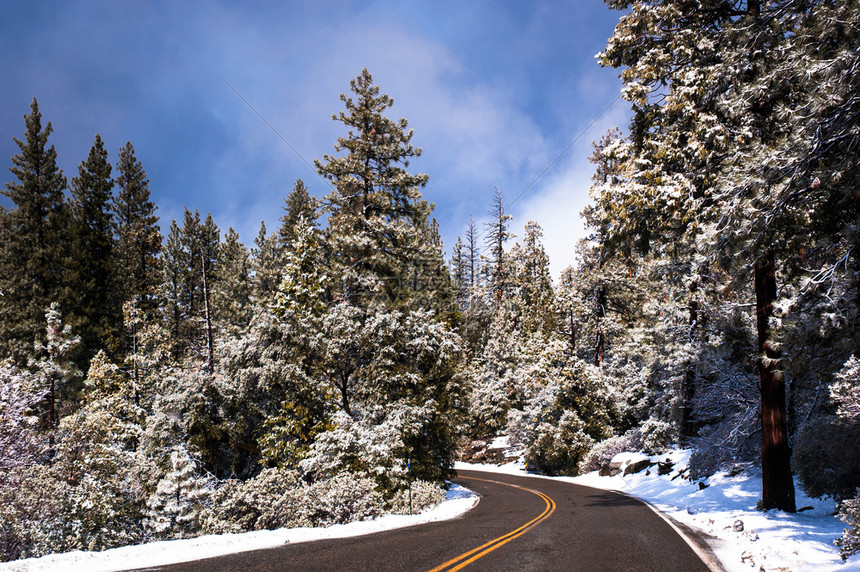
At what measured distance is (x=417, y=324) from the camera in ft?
64.3

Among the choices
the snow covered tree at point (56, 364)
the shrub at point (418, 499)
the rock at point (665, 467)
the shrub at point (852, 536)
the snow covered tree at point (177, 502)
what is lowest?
the rock at point (665, 467)

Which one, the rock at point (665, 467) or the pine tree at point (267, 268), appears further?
the pine tree at point (267, 268)

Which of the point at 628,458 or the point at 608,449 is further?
the point at 608,449

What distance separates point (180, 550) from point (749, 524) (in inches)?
447

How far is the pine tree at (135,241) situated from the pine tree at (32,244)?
4009 millimetres

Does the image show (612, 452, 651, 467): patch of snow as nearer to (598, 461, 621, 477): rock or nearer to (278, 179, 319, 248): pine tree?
(598, 461, 621, 477): rock

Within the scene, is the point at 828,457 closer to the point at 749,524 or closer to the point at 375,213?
the point at 749,524

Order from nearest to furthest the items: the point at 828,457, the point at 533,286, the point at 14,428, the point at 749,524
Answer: the point at 749,524
the point at 828,457
the point at 14,428
the point at 533,286

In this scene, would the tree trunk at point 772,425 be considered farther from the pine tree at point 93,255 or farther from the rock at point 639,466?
the pine tree at point 93,255

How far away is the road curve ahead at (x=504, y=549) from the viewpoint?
7042mm

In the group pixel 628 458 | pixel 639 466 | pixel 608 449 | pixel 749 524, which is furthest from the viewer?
pixel 608 449

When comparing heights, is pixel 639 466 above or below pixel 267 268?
below

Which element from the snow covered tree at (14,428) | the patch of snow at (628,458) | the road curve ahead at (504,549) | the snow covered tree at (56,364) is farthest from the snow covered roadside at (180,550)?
the snow covered tree at (56,364)

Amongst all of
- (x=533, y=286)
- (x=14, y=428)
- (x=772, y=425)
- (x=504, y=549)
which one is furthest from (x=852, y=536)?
(x=533, y=286)
